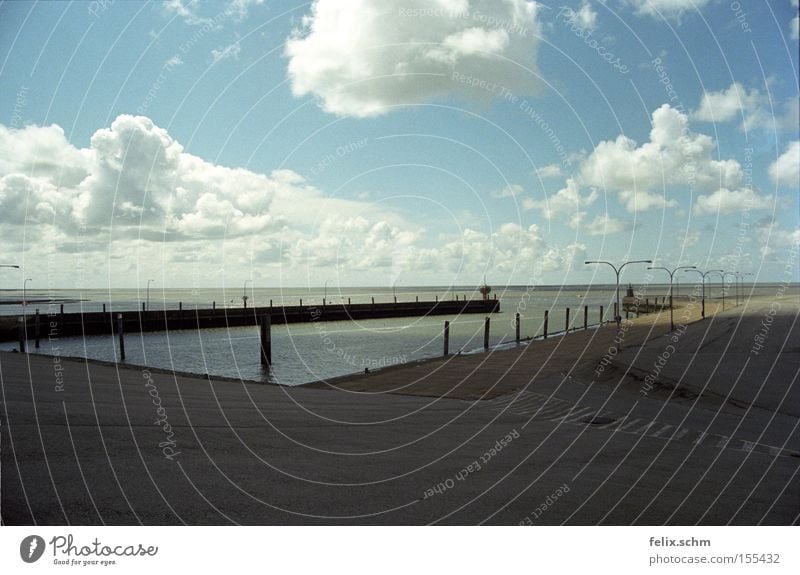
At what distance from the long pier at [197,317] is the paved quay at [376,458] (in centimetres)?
2616

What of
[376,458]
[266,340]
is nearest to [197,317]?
[266,340]

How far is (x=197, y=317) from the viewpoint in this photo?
237 feet

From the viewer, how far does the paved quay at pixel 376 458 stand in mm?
5492

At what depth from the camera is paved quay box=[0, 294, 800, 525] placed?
5.49 metres

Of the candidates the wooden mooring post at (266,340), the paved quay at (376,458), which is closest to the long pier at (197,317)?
the wooden mooring post at (266,340)

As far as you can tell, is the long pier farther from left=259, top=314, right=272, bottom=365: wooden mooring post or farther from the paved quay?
the paved quay

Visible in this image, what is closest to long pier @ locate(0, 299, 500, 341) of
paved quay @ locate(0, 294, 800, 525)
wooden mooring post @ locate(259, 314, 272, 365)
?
wooden mooring post @ locate(259, 314, 272, 365)

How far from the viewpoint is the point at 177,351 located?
1988 inches

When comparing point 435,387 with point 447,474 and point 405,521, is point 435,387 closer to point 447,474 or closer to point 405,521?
point 447,474

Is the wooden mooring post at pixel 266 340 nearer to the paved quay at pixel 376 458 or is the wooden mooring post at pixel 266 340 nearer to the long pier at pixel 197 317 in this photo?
the long pier at pixel 197 317

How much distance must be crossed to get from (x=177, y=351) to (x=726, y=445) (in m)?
48.0

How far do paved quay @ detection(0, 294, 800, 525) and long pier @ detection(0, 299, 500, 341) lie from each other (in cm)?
2616

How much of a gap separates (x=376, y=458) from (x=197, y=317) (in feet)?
228

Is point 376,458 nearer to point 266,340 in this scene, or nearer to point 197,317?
point 266,340
